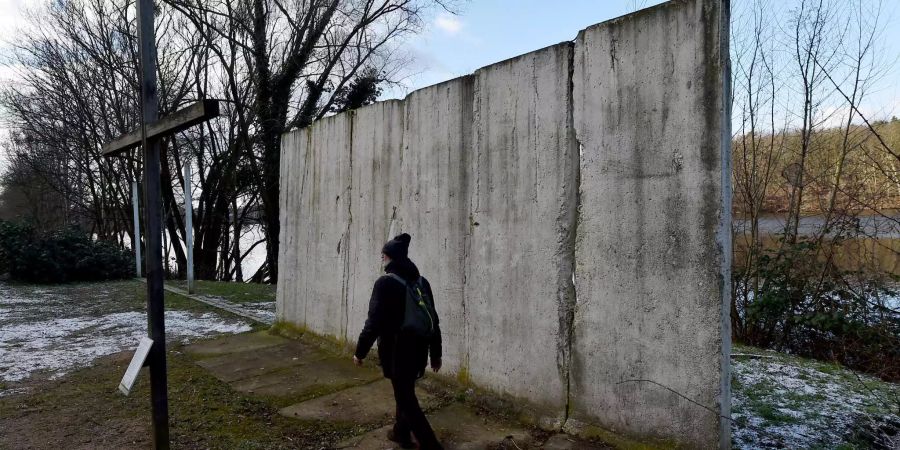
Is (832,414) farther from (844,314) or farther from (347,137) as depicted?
(347,137)

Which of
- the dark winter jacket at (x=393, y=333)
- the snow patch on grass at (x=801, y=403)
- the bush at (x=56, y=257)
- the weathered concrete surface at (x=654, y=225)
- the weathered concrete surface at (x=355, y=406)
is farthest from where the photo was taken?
the bush at (x=56, y=257)

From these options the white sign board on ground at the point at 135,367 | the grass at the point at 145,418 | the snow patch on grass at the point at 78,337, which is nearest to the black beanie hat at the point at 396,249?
the grass at the point at 145,418

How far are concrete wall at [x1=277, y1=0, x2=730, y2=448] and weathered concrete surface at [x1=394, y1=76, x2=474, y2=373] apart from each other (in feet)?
0.05

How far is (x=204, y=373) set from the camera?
584 cm

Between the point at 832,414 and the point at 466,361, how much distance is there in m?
2.85

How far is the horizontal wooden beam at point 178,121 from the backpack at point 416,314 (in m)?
1.52

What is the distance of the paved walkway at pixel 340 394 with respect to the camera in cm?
405

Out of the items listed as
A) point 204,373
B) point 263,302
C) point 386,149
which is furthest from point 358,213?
point 263,302

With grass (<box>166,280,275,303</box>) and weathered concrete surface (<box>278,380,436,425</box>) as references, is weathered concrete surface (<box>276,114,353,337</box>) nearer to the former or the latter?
weathered concrete surface (<box>278,380,436,425</box>)

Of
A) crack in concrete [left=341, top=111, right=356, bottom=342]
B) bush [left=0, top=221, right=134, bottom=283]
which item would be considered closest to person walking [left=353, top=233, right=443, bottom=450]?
crack in concrete [left=341, top=111, right=356, bottom=342]

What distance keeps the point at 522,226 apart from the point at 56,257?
14.5 m

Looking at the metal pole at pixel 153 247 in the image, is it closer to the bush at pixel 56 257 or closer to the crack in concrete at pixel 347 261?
the crack in concrete at pixel 347 261

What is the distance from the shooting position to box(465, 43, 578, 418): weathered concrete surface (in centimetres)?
419

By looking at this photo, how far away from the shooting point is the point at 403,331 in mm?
3744
